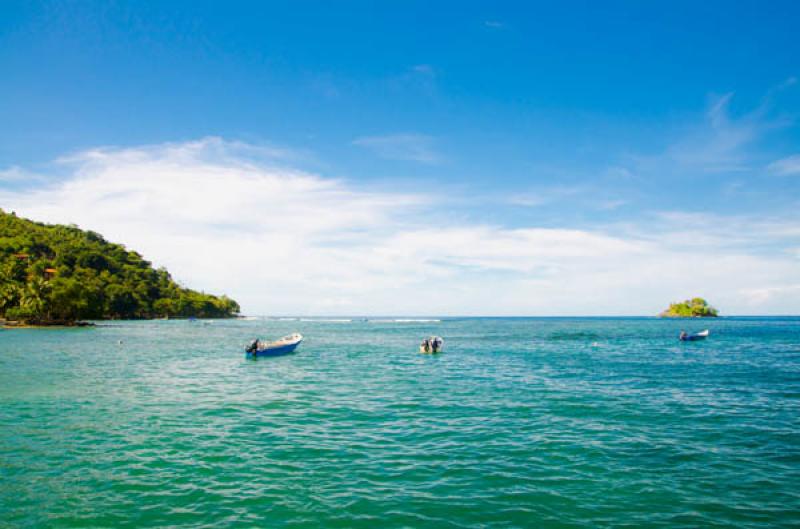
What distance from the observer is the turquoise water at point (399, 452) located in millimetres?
13055

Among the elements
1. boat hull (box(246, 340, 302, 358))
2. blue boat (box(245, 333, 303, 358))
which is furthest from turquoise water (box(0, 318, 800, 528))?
boat hull (box(246, 340, 302, 358))

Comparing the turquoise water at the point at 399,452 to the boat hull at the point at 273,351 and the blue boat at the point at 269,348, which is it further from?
Answer: the boat hull at the point at 273,351

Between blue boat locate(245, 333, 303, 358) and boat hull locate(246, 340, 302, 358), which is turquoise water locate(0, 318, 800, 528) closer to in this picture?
blue boat locate(245, 333, 303, 358)

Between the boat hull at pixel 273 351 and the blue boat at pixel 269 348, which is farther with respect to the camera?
the boat hull at pixel 273 351

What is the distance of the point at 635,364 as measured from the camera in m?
49.5

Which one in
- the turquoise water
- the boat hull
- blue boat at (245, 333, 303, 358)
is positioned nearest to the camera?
the turquoise water

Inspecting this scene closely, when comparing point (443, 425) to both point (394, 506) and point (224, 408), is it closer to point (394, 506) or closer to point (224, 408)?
point (394, 506)

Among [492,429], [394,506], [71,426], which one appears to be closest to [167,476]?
[394,506]

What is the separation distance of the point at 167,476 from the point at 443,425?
11.9 meters

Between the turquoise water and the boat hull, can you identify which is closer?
the turquoise water

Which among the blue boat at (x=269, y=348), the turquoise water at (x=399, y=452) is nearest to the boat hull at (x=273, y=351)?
the blue boat at (x=269, y=348)

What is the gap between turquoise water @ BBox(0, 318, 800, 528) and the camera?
514 inches

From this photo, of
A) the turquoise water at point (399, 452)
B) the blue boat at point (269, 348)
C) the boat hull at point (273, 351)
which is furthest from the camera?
the boat hull at point (273, 351)

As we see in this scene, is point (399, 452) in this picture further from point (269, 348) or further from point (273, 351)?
point (273, 351)
